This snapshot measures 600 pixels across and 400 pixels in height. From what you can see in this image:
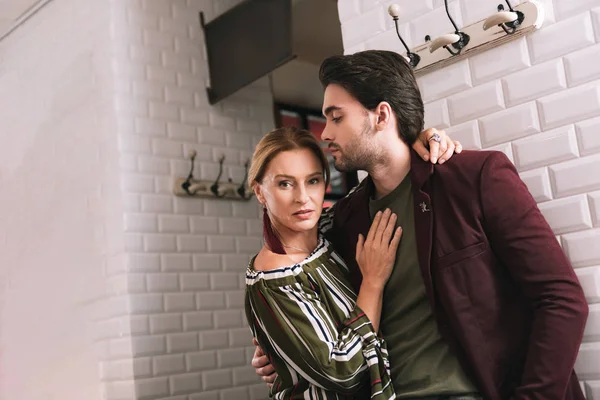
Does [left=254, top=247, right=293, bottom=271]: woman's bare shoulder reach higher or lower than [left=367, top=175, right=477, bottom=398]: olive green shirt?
higher

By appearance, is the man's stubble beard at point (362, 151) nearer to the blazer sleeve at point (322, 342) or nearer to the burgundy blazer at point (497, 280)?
the burgundy blazer at point (497, 280)

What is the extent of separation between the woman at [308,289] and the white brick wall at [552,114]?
1.43 ft

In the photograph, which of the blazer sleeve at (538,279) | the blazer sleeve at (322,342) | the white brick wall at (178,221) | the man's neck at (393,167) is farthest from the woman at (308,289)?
the white brick wall at (178,221)

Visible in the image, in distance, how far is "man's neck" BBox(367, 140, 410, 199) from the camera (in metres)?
1.97

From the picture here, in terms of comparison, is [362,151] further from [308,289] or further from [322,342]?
[322,342]

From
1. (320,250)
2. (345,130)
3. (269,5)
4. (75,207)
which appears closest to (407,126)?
(345,130)

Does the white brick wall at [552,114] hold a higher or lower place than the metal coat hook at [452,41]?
lower

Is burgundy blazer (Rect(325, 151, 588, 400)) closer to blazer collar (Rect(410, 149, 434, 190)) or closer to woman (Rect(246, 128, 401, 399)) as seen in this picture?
blazer collar (Rect(410, 149, 434, 190))

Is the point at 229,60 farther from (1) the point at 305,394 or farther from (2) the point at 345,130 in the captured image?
(1) the point at 305,394

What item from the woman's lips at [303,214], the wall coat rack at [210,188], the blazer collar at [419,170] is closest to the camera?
the blazer collar at [419,170]

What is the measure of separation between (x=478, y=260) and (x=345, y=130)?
0.56 metres

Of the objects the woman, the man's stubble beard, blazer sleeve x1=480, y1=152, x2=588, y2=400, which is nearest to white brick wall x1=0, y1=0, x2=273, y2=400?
the woman

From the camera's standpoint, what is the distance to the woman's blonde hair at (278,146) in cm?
199

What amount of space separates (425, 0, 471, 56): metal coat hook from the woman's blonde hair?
501 millimetres
